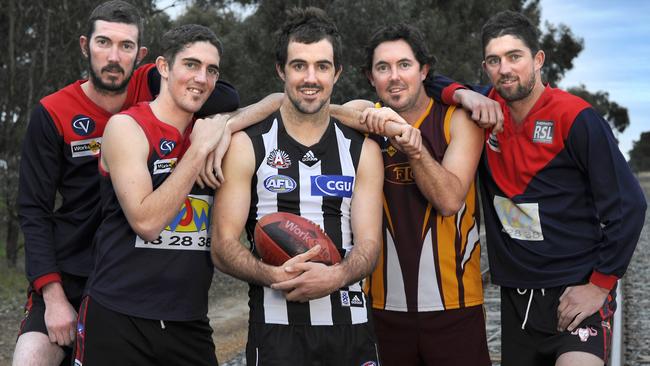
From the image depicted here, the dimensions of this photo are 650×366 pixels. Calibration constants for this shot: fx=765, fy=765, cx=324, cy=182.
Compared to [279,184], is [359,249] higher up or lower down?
lower down

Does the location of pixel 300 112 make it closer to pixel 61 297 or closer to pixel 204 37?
pixel 204 37

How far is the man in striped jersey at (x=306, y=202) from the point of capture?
13.6ft

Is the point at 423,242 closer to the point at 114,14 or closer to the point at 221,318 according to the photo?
the point at 114,14

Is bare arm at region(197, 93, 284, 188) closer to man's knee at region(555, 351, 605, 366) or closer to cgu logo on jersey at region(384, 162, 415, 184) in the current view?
cgu logo on jersey at region(384, 162, 415, 184)

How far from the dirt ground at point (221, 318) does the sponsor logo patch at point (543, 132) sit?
208 inches

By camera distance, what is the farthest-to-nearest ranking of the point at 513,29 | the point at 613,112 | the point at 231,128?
the point at 613,112, the point at 513,29, the point at 231,128

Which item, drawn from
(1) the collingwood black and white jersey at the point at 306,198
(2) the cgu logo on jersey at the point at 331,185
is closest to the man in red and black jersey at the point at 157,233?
(1) the collingwood black and white jersey at the point at 306,198

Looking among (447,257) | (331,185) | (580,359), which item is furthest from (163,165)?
(580,359)

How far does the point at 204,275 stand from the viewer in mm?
4410

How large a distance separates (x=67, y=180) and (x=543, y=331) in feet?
10.1

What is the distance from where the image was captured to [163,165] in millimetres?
4262

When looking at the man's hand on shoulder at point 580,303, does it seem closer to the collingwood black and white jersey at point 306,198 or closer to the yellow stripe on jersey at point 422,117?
the collingwood black and white jersey at point 306,198

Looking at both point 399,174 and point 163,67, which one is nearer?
point 163,67

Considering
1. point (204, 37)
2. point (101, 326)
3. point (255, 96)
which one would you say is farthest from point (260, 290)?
point (255, 96)
